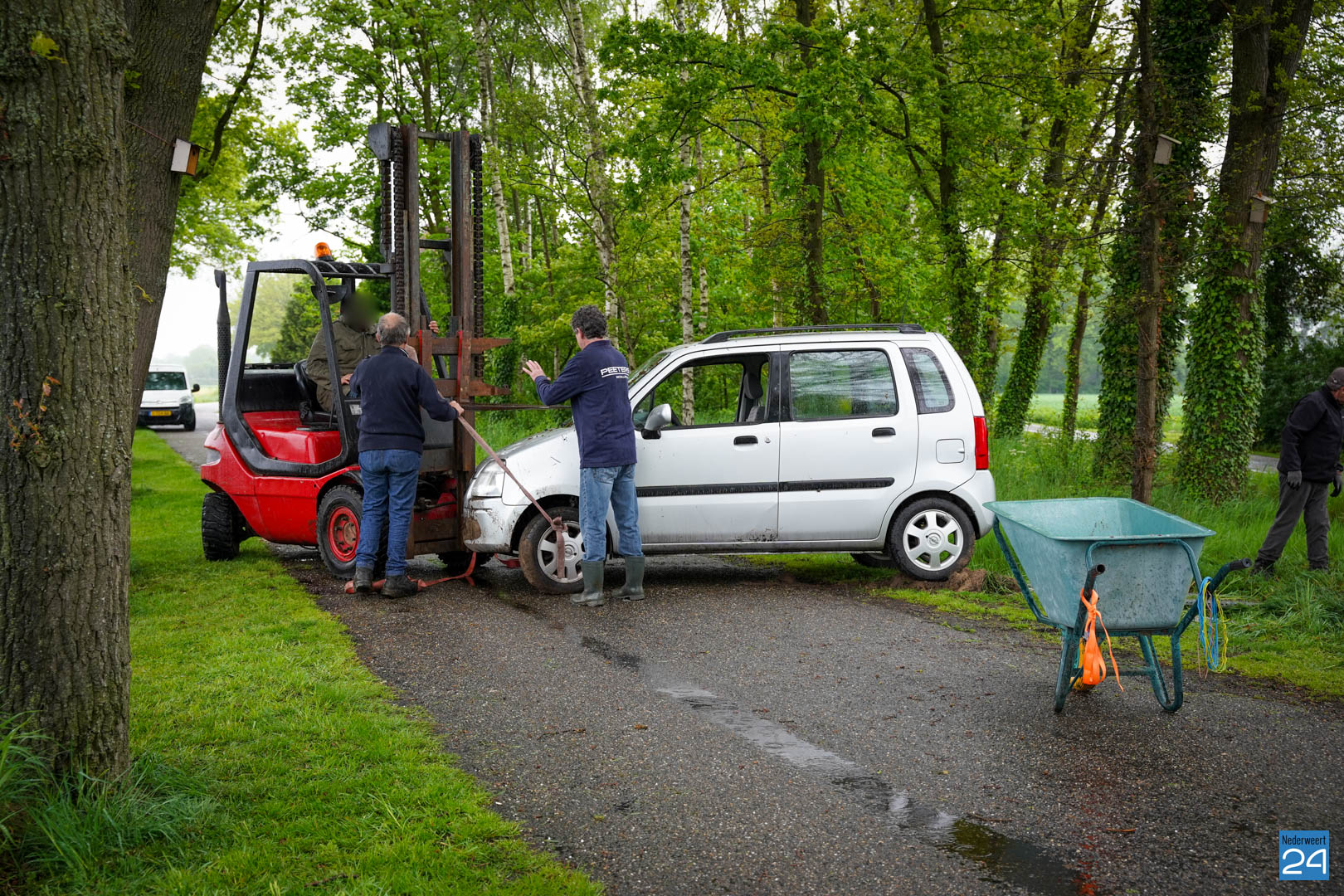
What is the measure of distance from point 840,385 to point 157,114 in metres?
6.02

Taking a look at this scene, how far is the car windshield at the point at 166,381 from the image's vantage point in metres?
33.7

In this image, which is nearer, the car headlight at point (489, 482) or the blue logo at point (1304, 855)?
the blue logo at point (1304, 855)

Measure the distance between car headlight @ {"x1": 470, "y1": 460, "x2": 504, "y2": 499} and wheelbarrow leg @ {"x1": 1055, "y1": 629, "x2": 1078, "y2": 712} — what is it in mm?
4583

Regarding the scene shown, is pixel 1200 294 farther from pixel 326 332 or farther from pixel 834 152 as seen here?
pixel 326 332

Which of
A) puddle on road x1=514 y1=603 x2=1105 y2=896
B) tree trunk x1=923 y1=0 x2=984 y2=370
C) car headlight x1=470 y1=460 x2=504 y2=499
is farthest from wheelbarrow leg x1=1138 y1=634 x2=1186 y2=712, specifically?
tree trunk x1=923 y1=0 x2=984 y2=370

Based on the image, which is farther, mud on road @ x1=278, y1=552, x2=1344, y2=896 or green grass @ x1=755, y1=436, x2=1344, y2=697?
green grass @ x1=755, y1=436, x2=1344, y2=697

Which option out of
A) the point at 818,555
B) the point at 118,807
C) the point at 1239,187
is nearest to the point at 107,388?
the point at 118,807

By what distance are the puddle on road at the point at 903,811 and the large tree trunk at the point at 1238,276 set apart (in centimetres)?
A: 1035

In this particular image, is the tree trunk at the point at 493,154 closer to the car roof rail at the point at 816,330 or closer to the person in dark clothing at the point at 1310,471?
the car roof rail at the point at 816,330

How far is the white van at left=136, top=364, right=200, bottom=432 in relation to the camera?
33062 millimetres

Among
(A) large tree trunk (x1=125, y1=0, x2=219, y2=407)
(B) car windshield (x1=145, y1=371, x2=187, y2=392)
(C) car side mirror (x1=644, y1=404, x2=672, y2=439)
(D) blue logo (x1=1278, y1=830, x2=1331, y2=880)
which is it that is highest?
(A) large tree trunk (x1=125, y1=0, x2=219, y2=407)

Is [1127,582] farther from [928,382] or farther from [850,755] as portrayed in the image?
[928,382]

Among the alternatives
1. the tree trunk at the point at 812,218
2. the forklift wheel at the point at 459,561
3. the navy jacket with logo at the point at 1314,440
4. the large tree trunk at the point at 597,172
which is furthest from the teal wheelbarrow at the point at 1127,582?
the large tree trunk at the point at 597,172

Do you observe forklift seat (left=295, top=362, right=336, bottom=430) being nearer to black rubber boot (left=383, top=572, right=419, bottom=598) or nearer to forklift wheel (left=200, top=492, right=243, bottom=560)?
forklift wheel (left=200, top=492, right=243, bottom=560)
